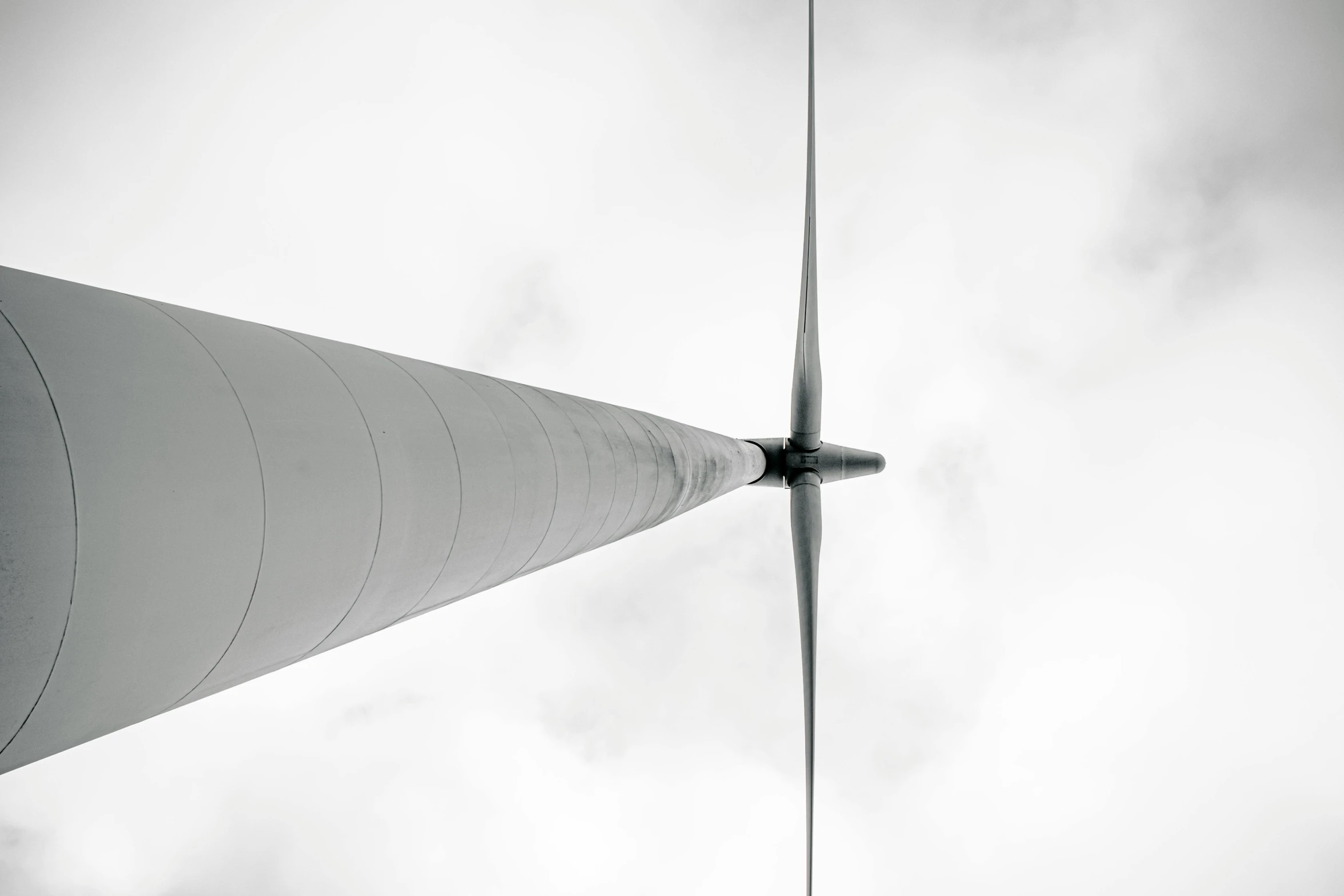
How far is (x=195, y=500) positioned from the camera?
409 cm

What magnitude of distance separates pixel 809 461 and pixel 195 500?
3004cm

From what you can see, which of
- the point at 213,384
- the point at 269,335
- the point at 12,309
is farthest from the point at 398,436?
the point at 12,309

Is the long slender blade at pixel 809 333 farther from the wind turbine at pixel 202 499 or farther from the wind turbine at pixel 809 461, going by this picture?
the wind turbine at pixel 202 499

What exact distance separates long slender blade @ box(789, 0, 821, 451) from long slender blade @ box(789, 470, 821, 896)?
2260 mm

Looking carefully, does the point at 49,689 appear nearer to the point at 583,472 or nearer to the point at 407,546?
the point at 407,546

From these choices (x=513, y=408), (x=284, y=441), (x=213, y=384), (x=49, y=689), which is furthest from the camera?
(x=513, y=408)

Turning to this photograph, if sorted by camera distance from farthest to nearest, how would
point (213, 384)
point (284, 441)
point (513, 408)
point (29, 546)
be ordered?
point (513, 408)
point (284, 441)
point (213, 384)
point (29, 546)

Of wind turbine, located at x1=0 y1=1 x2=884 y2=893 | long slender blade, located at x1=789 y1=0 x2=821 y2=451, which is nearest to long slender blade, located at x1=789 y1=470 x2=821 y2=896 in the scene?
long slender blade, located at x1=789 y1=0 x2=821 y2=451

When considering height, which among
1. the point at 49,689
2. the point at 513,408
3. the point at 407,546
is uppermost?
the point at 513,408

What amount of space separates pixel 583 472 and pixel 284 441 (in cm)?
590

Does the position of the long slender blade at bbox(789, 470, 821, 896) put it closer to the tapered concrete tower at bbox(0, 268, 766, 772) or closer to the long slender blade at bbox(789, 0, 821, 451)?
the long slender blade at bbox(789, 0, 821, 451)

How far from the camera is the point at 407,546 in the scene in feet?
21.0

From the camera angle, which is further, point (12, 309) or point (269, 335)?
point (269, 335)

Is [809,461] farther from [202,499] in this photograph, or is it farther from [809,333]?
[202,499]
